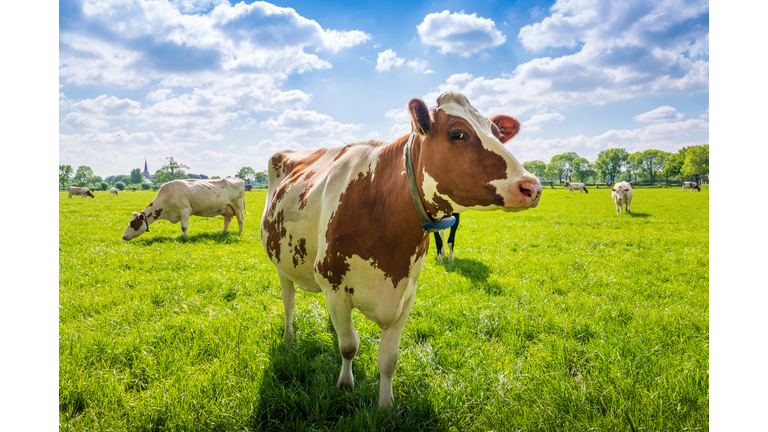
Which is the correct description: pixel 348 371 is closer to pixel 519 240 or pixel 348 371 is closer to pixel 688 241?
pixel 519 240

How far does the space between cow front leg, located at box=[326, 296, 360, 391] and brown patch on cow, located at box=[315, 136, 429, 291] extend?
0.38 feet

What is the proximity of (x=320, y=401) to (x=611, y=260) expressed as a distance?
773 cm

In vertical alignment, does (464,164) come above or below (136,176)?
below

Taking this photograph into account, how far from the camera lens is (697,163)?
247ft

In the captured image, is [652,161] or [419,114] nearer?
[419,114]

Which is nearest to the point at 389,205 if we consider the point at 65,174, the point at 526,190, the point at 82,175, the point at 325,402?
the point at 526,190

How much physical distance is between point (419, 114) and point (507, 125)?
0.84 metres

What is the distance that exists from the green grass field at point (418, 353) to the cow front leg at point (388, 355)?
0.13m

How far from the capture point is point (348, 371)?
291 centimetres

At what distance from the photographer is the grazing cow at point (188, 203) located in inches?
427

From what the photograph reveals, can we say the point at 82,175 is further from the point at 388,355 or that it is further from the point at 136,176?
the point at 388,355

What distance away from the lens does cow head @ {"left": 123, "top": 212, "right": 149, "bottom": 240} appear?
10422mm

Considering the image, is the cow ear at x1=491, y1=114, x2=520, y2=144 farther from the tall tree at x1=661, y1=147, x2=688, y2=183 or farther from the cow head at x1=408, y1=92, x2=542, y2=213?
the tall tree at x1=661, y1=147, x2=688, y2=183

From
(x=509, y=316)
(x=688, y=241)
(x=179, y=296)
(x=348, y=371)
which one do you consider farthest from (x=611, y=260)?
(x=179, y=296)
